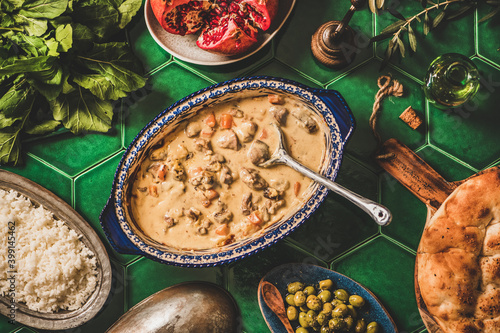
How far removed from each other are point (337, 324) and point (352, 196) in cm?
78

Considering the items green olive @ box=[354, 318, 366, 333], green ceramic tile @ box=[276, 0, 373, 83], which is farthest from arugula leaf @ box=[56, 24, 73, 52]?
green olive @ box=[354, 318, 366, 333]

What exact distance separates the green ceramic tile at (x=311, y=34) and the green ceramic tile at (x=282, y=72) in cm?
3

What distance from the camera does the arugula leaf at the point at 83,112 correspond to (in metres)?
2.11

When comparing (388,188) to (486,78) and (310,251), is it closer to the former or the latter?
(310,251)

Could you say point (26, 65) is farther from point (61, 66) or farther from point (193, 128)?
point (193, 128)

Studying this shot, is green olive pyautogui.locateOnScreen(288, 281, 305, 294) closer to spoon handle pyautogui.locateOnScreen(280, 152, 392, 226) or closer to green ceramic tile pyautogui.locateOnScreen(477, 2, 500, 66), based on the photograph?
spoon handle pyautogui.locateOnScreen(280, 152, 392, 226)

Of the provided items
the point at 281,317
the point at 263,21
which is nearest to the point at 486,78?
the point at 263,21

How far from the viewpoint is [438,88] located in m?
2.02

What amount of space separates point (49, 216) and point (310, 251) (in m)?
1.59

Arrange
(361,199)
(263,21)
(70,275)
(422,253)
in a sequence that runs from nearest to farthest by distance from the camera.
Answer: (361,199)
(422,253)
(263,21)
(70,275)

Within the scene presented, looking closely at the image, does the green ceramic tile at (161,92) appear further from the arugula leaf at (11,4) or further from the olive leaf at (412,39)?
Answer: the olive leaf at (412,39)

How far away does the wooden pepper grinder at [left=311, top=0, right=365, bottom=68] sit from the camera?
2.06m

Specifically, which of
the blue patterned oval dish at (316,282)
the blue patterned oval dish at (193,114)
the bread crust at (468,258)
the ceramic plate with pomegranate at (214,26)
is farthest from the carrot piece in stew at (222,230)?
the bread crust at (468,258)

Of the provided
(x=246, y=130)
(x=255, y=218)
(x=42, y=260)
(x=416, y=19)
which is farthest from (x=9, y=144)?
(x=416, y=19)
